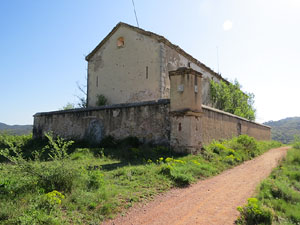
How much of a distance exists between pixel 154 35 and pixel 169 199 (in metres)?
11.4

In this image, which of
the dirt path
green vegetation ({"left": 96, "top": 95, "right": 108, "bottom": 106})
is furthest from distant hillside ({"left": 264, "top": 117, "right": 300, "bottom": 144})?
the dirt path

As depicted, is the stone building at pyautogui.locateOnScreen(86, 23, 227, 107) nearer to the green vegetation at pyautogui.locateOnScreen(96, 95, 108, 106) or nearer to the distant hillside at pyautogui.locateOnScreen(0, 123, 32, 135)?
the green vegetation at pyautogui.locateOnScreen(96, 95, 108, 106)

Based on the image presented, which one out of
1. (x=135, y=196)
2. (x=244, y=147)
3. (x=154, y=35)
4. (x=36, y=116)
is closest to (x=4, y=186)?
(x=135, y=196)

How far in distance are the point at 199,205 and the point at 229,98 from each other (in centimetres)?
1801

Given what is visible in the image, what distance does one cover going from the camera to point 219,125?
12.8m

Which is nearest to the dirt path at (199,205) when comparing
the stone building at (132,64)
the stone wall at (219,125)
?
the stone wall at (219,125)

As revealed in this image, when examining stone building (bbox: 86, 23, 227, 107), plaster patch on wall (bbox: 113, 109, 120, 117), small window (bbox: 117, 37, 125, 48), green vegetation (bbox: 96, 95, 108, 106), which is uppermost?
small window (bbox: 117, 37, 125, 48)

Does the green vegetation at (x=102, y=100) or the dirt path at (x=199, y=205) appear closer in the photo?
the dirt path at (x=199, y=205)

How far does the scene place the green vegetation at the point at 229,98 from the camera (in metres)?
20.8

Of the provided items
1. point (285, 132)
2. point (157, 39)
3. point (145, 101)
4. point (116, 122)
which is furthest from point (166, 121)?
point (285, 132)

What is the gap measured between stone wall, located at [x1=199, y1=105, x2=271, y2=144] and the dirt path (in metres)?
4.29

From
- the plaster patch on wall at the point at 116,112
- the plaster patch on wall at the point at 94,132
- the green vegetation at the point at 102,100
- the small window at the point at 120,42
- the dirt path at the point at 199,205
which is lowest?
the dirt path at the point at 199,205

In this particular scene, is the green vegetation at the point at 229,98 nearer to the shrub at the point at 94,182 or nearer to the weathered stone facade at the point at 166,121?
the weathered stone facade at the point at 166,121

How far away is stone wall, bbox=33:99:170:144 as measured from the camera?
34.7 feet
